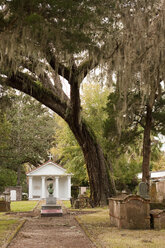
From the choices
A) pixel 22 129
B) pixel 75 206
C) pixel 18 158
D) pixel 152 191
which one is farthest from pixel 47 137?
pixel 152 191

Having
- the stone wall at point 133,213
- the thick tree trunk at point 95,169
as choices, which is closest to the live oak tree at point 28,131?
the thick tree trunk at point 95,169

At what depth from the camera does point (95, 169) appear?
20031mm

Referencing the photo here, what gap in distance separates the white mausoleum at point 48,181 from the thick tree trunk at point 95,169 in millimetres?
19104

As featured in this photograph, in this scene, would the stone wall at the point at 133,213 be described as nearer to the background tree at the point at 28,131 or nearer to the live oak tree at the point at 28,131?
the live oak tree at the point at 28,131

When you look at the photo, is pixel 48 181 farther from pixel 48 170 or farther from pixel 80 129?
pixel 80 129

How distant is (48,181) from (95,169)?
1977 centimetres

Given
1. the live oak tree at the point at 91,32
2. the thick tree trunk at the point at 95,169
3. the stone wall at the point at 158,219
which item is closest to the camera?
the live oak tree at the point at 91,32

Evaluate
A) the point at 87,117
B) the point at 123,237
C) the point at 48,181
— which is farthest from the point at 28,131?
the point at 123,237

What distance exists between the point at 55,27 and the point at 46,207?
413 inches

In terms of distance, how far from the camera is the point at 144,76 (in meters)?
11.3

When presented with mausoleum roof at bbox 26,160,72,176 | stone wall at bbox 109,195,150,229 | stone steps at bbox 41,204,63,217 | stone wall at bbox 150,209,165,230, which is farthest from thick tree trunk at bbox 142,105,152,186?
mausoleum roof at bbox 26,160,72,176

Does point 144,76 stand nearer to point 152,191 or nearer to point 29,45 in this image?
point 29,45

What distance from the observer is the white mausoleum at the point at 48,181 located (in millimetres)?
39281

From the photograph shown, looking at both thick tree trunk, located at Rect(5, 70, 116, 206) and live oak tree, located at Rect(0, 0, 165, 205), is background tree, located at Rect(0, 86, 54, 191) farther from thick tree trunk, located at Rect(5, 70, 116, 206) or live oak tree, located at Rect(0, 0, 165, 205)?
live oak tree, located at Rect(0, 0, 165, 205)
